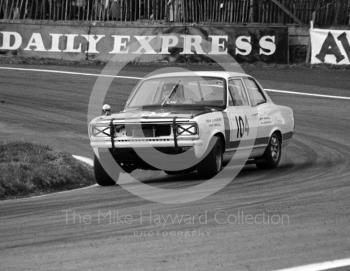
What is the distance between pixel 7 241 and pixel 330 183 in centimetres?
491

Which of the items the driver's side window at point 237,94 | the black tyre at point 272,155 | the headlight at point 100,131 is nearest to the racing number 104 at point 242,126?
the driver's side window at point 237,94

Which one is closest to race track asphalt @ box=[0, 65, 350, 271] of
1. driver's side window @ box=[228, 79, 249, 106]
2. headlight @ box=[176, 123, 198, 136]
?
headlight @ box=[176, 123, 198, 136]

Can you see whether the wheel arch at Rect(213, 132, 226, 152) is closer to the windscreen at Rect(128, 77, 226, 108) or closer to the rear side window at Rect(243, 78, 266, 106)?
the windscreen at Rect(128, 77, 226, 108)

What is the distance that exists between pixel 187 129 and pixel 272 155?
230 cm

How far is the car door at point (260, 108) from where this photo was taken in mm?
14378

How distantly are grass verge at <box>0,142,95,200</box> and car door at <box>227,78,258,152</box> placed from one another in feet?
6.58

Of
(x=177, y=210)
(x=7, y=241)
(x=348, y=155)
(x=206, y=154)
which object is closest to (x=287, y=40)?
(x=348, y=155)

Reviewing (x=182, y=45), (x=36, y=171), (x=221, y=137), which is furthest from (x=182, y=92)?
(x=182, y=45)

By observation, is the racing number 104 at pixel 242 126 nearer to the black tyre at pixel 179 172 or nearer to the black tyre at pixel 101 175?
the black tyre at pixel 179 172

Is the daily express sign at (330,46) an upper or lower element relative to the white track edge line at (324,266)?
lower

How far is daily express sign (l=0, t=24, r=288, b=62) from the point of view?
28.8 m

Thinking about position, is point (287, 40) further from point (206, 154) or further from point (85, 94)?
point (206, 154)

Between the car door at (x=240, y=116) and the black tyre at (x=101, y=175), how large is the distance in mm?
1679

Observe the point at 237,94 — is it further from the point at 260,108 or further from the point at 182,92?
the point at 182,92
